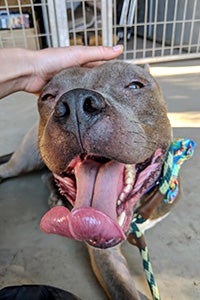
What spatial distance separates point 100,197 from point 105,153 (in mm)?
211

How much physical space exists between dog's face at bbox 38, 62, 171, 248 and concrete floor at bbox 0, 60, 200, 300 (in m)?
0.52

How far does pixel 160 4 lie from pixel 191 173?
4.96 meters

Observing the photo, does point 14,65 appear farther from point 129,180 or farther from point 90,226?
point 90,226

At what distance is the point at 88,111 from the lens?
1.06m

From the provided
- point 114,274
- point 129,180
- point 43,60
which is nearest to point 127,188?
point 129,180

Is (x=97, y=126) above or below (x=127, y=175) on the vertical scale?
above

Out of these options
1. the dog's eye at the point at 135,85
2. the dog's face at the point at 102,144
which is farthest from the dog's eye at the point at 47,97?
the dog's eye at the point at 135,85

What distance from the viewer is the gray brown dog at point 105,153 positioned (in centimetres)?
107

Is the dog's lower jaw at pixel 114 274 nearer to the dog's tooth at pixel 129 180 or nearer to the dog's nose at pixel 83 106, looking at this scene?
the dog's tooth at pixel 129 180

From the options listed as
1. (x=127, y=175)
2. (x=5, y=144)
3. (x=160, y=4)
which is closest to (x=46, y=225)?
(x=127, y=175)

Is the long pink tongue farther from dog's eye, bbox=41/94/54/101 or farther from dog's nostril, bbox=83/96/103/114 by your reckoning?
dog's eye, bbox=41/94/54/101

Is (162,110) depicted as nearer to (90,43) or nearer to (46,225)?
(46,225)

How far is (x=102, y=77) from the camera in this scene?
4.80ft

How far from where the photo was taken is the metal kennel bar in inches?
179
